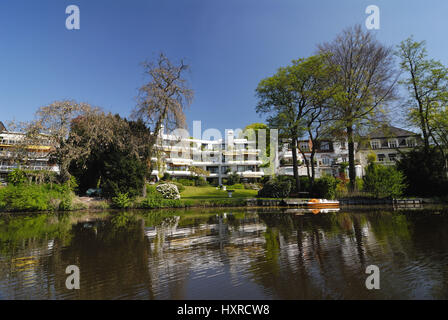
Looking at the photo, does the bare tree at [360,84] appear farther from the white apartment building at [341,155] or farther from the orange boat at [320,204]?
the white apartment building at [341,155]

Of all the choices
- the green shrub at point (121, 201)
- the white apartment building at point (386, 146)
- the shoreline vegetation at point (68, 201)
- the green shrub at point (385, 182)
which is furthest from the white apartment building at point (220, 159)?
the green shrub at point (385, 182)

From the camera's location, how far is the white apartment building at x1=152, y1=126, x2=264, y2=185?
51.1 m

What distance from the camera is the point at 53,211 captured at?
19.5 meters

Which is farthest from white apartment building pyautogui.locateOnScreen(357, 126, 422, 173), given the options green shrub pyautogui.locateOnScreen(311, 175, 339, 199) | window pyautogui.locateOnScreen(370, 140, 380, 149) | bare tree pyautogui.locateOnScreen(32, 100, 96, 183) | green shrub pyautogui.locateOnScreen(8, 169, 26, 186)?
green shrub pyautogui.locateOnScreen(8, 169, 26, 186)

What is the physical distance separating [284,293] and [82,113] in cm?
2288

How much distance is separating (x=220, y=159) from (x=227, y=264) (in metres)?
48.6

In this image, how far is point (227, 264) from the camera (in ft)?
19.8

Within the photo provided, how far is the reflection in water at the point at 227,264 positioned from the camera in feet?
14.4

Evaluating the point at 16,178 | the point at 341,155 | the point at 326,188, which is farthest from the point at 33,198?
the point at 341,155

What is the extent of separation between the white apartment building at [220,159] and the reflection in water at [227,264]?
130 feet

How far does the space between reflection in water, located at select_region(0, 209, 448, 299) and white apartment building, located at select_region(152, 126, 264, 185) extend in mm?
39723

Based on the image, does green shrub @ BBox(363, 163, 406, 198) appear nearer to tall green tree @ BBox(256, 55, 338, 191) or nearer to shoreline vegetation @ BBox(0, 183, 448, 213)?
shoreline vegetation @ BBox(0, 183, 448, 213)
